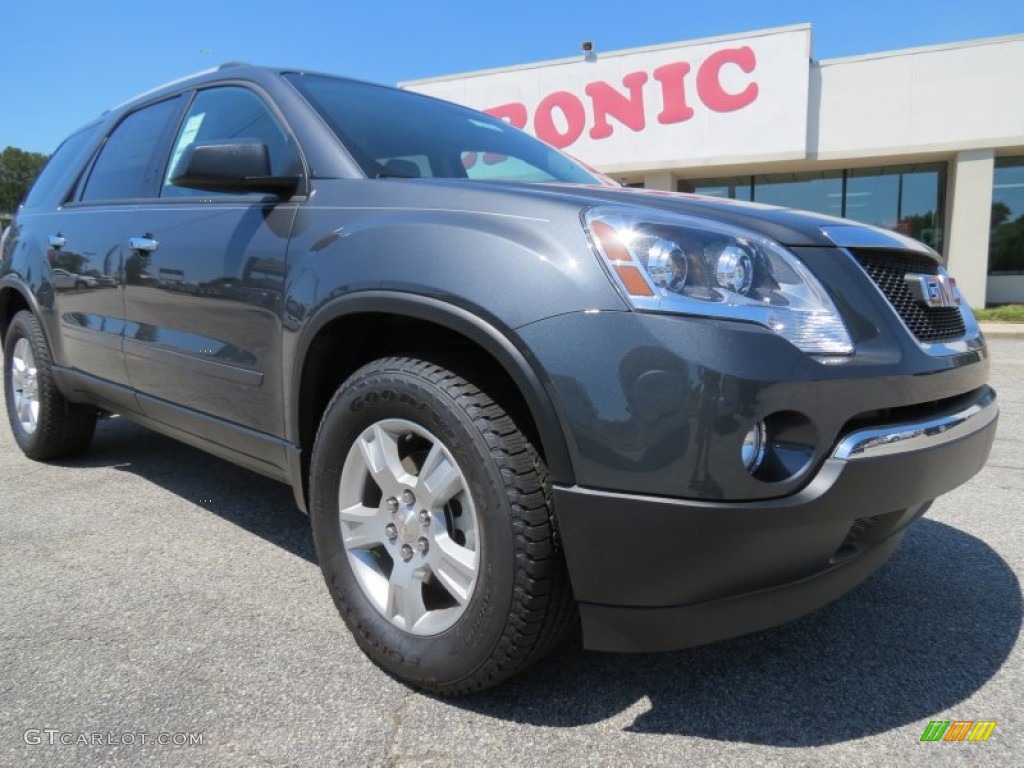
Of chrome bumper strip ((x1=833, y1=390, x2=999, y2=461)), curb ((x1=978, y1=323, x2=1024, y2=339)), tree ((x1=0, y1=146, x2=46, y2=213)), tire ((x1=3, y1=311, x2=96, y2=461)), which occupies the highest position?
tree ((x1=0, y1=146, x2=46, y2=213))

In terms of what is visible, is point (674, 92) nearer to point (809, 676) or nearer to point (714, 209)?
point (714, 209)

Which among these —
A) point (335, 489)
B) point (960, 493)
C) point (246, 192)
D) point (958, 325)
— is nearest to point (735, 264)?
point (958, 325)

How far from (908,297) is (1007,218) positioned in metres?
14.9

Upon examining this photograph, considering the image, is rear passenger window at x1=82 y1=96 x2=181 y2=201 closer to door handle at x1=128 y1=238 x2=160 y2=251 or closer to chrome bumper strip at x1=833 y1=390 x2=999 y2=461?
door handle at x1=128 y1=238 x2=160 y2=251

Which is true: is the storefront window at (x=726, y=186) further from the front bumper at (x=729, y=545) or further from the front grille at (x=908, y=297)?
the front bumper at (x=729, y=545)

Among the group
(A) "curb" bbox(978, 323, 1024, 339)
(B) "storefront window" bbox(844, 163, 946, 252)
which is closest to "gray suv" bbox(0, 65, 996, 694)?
(A) "curb" bbox(978, 323, 1024, 339)

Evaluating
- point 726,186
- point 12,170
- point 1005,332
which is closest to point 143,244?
point 1005,332

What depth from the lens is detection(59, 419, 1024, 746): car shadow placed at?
1.77m

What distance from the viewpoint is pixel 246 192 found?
91.3 inches

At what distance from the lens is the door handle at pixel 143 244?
111 inches

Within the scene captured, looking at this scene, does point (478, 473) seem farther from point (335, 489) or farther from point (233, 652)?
point (233, 652)

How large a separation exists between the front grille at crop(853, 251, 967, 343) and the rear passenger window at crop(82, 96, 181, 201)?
276 centimetres

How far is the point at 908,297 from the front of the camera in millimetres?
1780

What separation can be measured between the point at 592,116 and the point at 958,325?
43.5 feet
